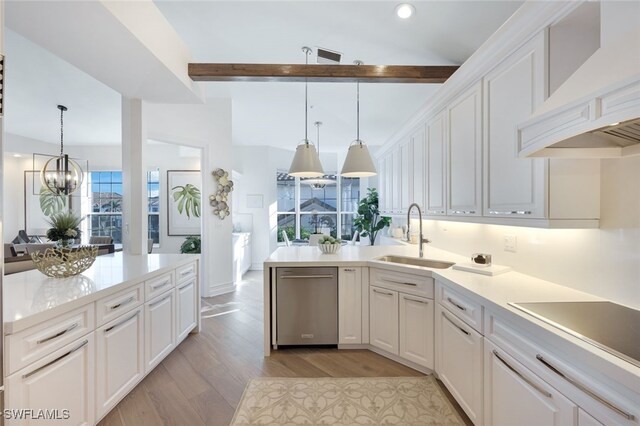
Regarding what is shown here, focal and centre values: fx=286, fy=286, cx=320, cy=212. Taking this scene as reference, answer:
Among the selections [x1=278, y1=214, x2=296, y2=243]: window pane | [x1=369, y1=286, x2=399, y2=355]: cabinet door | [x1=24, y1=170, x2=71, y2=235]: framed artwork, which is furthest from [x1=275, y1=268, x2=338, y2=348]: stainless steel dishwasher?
[x1=24, y1=170, x2=71, y2=235]: framed artwork

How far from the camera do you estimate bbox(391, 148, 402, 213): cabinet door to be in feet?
14.1

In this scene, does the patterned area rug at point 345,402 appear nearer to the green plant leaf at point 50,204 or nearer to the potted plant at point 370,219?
the potted plant at point 370,219

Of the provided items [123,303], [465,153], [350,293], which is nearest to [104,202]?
[123,303]

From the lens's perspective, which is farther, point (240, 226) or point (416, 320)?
point (240, 226)

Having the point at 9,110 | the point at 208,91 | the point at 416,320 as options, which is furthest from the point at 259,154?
the point at 416,320

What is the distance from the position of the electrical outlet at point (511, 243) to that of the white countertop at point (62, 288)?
291cm

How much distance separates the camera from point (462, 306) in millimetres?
1878

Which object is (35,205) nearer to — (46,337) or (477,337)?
(46,337)

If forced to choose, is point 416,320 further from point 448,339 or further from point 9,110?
point 9,110

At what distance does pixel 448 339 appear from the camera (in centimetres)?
208

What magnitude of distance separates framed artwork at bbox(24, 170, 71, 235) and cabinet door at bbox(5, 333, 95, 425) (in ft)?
21.6

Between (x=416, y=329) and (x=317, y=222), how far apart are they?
5486 mm

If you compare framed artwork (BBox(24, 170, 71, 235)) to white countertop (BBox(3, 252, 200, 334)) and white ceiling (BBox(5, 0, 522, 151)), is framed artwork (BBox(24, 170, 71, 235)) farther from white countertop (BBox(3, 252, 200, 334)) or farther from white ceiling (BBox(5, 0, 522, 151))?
white countertop (BBox(3, 252, 200, 334))

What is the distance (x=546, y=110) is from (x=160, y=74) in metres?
2.97
